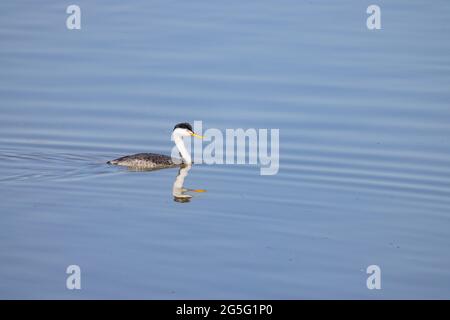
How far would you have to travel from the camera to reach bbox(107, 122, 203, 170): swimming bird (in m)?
15.5

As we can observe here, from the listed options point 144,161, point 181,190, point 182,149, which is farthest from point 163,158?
point 181,190

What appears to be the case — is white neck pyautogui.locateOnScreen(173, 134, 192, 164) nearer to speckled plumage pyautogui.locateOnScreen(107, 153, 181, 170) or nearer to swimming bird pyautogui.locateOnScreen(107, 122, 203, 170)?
swimming bird pyautogui.locateOnScreen(107, 122, 203, 170)

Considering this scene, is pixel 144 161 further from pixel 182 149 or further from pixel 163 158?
pixel 182 149

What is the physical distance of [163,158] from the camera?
1623 centimetres

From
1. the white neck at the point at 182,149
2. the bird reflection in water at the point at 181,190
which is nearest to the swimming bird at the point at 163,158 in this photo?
the white neck at the point at 182,149

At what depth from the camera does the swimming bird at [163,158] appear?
15.5 meters

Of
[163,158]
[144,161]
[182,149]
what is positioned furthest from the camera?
[182,149]

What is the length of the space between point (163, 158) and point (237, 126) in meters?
1.67

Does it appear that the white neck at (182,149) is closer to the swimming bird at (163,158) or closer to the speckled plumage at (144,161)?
the swimming bird at (163,158)

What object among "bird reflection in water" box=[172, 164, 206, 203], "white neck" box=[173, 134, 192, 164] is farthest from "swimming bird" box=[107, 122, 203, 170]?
"bird reflection in water" box=[172, 164, 206, 203]

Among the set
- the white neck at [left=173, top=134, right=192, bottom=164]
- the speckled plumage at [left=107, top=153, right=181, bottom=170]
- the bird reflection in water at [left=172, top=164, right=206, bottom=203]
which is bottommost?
the bird reflection in water at [left=172, top=164, right=206, bottom=203]

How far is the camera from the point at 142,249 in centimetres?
1212

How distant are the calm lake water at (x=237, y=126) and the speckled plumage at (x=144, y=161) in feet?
0.57

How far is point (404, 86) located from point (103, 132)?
224 inches
